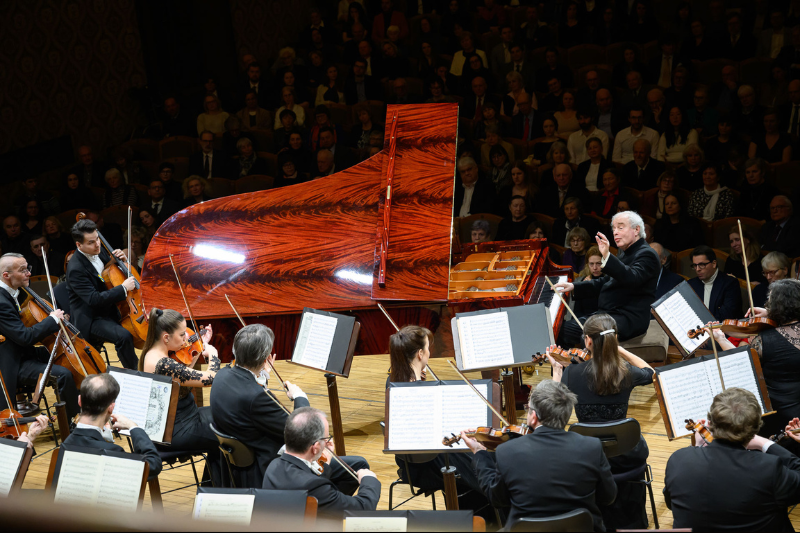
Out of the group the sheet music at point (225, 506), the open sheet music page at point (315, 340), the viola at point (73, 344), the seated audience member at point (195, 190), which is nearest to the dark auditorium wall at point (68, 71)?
the seated audience member at point (195, 190)

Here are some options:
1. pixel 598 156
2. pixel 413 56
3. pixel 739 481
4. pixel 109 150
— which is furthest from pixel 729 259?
pixel 109 150

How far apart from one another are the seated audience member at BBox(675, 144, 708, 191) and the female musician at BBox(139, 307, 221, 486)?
14.9ft

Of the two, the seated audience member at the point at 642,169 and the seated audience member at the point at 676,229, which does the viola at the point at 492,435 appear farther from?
the seated audience member at the point at 642,169

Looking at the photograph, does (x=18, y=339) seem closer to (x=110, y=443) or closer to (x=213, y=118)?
(x=110, y=443)

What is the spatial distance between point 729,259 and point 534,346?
2.81 m

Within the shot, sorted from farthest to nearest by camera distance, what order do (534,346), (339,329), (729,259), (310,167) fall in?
(310,167)
(729,259)
(339,329)
(534,346)

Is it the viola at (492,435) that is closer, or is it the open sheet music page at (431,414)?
the viola at (492,435)

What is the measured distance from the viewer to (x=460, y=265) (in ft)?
17.8

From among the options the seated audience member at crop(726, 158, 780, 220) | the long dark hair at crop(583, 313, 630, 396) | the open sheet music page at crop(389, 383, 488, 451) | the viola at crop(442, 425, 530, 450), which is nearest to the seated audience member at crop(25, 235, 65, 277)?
the open sheet music page at crop(389, 383, 488, 451)

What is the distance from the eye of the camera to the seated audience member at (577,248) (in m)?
6.12

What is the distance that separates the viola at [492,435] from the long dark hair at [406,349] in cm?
77

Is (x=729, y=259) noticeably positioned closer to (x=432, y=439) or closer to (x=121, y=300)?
(x=432, y=439)

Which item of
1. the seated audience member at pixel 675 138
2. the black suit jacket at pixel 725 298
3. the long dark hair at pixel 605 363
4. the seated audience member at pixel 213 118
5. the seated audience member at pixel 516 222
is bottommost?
the long dark hair at pixel 605 363

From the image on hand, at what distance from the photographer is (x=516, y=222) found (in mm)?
6844
